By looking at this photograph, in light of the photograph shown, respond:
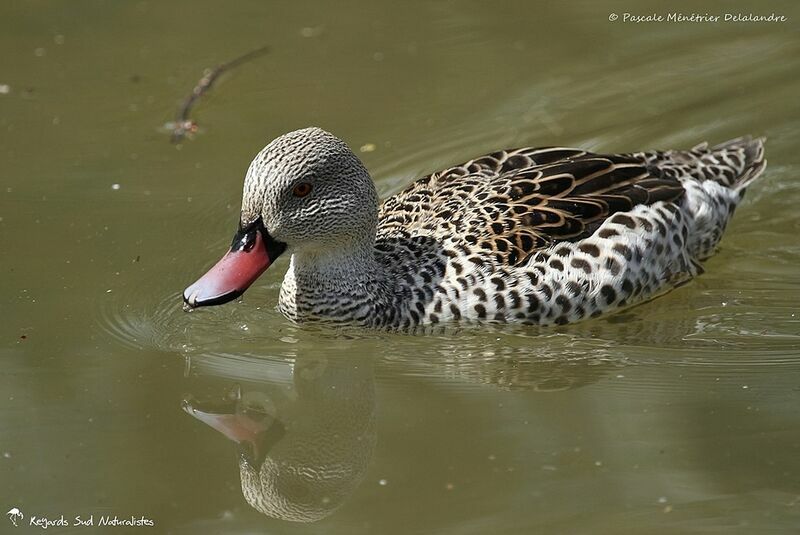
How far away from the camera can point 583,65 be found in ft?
39.2

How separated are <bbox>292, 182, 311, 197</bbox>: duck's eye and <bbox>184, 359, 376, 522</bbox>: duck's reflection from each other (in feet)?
3.47

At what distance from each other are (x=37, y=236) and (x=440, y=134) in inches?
134

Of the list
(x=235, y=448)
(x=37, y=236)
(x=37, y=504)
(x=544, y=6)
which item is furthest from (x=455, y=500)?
(x=544, y=6)

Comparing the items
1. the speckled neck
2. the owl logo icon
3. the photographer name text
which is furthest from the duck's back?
the photographer name text

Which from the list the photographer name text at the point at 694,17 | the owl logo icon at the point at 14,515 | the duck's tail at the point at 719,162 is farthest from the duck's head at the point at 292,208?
the photographer name text at the point at 694,17

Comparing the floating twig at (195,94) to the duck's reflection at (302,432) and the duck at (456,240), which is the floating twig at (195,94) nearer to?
A: the duck at (456,240)

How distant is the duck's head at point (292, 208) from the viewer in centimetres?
799

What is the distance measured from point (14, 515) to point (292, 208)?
2.44m

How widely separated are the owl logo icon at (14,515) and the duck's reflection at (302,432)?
1137mm

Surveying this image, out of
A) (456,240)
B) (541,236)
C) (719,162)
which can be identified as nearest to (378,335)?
(456,240)

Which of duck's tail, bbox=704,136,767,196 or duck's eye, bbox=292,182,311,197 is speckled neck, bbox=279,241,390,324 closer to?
duck's eye, bbox=292,182,311,197

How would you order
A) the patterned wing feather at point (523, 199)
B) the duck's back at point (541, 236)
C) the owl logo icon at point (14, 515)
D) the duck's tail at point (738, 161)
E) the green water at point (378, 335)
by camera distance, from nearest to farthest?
the owl logo icon at point (14, 515), the green water at point (378, 335), the duck's back at point (541, 236), the patterned wing feather at point (523, 199), the duck's tail at point (738, 161)

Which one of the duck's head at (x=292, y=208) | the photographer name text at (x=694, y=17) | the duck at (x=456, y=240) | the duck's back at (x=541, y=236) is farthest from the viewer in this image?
the photographer name text at (x=694, y=17)

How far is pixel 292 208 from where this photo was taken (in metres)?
8.13
